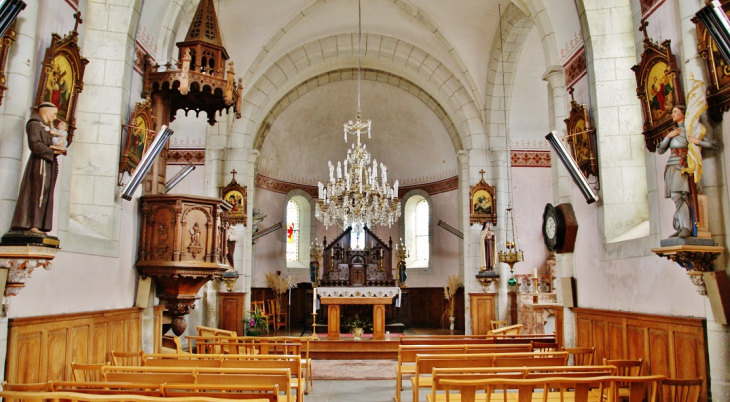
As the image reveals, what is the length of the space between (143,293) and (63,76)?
10.4 ft

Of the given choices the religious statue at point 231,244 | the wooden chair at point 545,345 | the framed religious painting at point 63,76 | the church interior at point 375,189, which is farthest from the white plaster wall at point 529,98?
the framed religious painting at point 63,76

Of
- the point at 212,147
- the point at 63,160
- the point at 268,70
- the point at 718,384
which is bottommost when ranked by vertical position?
the point at 718,384

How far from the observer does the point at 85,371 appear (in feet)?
19.8

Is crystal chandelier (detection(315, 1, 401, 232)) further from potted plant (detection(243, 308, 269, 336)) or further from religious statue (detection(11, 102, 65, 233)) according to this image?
religious statue (detection(11, 102, 65, 233))

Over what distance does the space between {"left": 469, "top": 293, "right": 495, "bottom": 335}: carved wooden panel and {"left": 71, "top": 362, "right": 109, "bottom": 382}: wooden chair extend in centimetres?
1031

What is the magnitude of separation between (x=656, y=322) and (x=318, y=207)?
29.8 feet

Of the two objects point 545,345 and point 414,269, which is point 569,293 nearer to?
point 545,345

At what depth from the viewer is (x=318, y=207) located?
555 inches

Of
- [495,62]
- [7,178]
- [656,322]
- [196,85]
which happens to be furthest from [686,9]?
[495,62]

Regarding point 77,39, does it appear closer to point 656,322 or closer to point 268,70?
point 656,322

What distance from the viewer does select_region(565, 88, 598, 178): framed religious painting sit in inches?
311

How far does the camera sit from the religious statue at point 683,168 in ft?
16.5

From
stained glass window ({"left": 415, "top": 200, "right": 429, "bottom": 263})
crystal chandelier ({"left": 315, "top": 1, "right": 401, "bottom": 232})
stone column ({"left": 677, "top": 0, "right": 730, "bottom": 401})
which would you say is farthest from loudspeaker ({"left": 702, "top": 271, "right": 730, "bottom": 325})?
stained glass window ({"left": 415, "top": 200, "right": 429, "bottom": 263})

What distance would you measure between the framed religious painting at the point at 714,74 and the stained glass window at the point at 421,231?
566 inches
